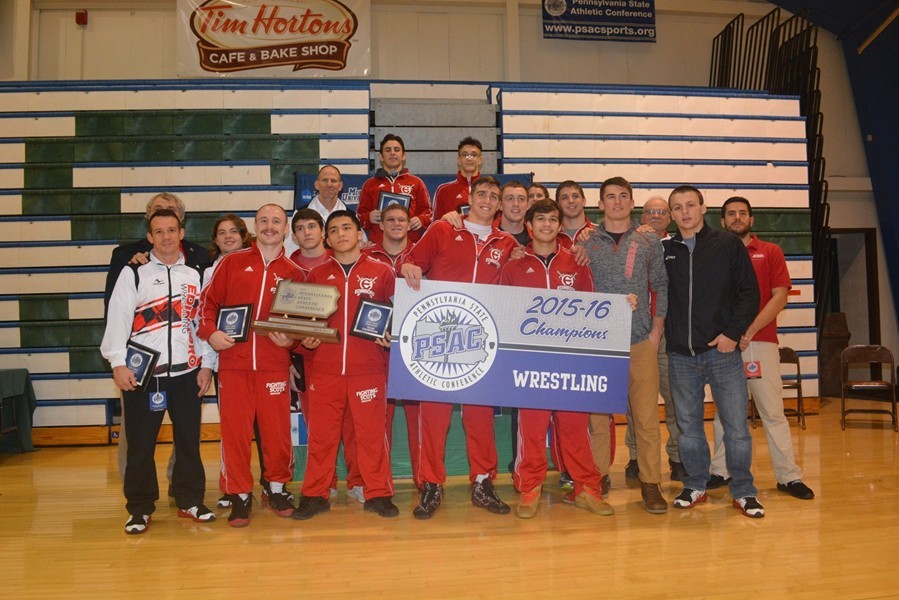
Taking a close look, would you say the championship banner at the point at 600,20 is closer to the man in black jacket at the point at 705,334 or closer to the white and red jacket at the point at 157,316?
the man in black jacket at the point at 705,334

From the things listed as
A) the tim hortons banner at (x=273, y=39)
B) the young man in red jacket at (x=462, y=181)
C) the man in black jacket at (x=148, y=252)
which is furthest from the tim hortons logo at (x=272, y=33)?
the man in black jacket at (x=148, y=252)

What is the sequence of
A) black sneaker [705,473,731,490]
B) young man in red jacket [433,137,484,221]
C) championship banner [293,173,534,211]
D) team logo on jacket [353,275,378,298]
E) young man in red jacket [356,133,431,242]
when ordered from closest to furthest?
1. team logo on jacket [353,275,378,298]
2. black sneaker [705,473,731,490]
3. young man in red jacket [433,137,484,221]
4. young man in red jacket [356,133,431,242]
5. championship banner [293,173,534,211]

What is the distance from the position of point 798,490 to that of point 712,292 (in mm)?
1452

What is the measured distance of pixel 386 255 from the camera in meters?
4.48

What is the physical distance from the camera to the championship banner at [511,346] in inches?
154

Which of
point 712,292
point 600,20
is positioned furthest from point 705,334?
point 600,20

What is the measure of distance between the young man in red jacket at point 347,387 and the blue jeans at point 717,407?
1.80m

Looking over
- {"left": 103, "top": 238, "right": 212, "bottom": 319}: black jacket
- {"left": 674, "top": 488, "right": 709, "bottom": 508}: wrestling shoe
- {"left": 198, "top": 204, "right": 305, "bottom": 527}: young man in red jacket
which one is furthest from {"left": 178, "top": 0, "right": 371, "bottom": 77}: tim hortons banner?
{"left": 674, "top": 488, "right": 709, "bottom": 508}: wrestling shoe

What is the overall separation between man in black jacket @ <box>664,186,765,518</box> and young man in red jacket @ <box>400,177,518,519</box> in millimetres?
1069

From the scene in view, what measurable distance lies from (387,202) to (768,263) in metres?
2.73

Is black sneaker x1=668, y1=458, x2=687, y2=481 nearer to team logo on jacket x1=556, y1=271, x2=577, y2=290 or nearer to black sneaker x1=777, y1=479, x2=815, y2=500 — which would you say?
black sneaker x1=777, y1=479, x2=815, y2=500

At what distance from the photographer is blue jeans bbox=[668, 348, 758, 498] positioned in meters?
4.01

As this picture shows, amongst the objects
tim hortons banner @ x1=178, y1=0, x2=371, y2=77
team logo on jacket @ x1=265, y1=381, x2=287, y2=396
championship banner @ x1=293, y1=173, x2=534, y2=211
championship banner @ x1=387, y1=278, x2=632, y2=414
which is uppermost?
tim hortons banner @ x1=178, y1=0, x2=371, y2=77

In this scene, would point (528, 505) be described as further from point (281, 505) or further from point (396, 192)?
point (396, 192)
